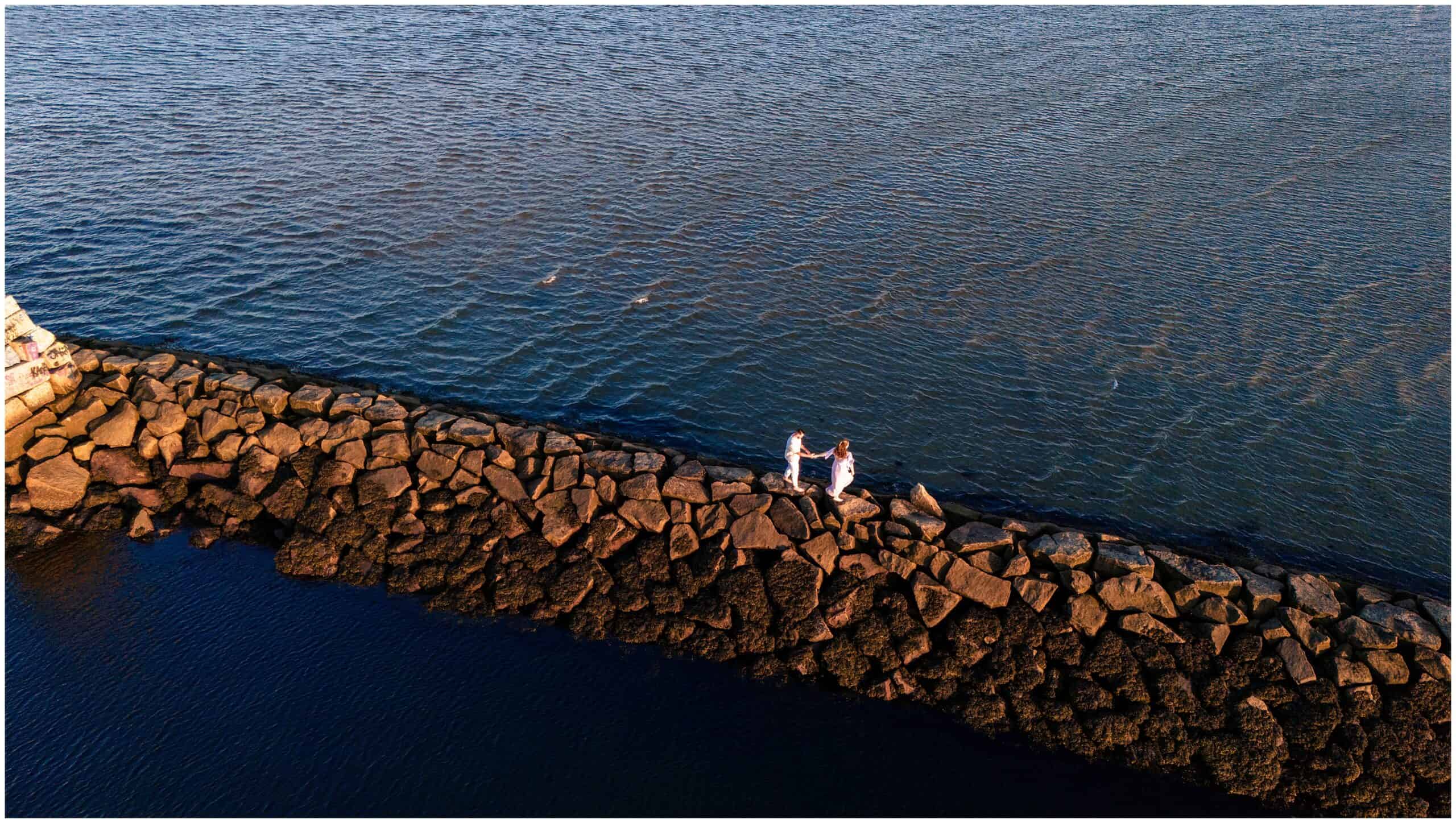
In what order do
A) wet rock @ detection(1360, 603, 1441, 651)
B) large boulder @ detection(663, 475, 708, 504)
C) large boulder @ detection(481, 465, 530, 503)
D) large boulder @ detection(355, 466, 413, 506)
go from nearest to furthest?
wet rock @ detection(1360, 603, 1441, 651), large boulder @ detection(663, 475, 708, 504), large boulder @ detection(481, 465, 530, 503), large boulder @ detection(355, 466, 413, 506)

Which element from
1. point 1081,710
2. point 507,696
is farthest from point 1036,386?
point 507,696

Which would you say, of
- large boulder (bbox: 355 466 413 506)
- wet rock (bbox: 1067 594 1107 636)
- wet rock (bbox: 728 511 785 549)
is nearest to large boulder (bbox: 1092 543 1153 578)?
wet rock (bbox: 1067 594 1107 636)

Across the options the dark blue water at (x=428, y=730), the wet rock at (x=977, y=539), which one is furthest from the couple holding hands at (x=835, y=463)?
the dark blue water at (x=428, y=730)

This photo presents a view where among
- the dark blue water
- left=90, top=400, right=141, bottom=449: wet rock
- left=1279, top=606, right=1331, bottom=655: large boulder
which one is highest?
left=90, top=400, right=141, bottom=449: wet rock

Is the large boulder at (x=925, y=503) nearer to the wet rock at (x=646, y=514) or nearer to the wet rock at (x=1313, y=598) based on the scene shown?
the wet rock at (x=646, y=514)

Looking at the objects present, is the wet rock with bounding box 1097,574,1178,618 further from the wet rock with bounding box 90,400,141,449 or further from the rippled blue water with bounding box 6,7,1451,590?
the wet rock with bounding box 90,400,141,449

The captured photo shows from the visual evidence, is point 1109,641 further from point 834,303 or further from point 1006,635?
point 834,303

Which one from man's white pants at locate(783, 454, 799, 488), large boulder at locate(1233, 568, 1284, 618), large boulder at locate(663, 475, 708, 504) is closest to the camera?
large boulder at locate(1233, 568, 1284, 618)
